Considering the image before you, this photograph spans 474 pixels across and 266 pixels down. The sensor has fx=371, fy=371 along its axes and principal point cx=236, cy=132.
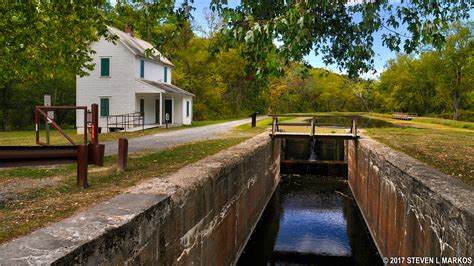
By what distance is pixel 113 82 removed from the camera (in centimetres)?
2597

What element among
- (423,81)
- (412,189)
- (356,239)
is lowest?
(356,239)

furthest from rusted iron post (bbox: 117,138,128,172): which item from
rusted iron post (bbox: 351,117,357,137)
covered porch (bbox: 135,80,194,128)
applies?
covered porch (bbox: 135,80,194,128)

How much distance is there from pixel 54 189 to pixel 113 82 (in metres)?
21.0

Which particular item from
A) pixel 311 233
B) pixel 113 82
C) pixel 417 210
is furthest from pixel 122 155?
pixel 113 82

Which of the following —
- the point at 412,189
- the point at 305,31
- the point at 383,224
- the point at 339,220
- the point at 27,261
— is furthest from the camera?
the point at 339,220

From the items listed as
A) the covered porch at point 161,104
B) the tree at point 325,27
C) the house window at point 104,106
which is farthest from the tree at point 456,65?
the tree at point 325,27

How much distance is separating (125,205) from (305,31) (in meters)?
3.09

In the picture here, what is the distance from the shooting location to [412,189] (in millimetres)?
6977

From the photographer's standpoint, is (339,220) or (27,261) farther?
(339,220)

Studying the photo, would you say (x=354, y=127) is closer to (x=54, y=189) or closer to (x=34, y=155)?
(x=54, y=189)

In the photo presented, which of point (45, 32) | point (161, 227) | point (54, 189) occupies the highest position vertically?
point (45, 32)

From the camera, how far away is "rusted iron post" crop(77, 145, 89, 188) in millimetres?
5742

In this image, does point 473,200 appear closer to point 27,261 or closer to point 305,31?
point 305,31

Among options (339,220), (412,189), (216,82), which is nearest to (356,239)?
(339,220)
